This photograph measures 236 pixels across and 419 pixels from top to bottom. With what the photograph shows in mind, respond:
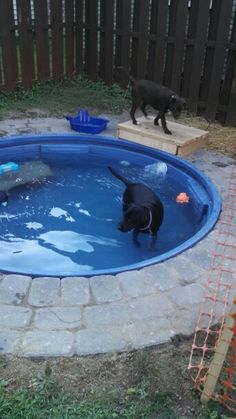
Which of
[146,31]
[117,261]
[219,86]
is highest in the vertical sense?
[146,31]

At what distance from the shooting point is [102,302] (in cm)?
317

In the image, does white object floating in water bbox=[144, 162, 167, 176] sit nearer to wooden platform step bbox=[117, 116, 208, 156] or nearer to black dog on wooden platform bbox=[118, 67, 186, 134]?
wooden platform step bbox=[117, 116, 208, 156]

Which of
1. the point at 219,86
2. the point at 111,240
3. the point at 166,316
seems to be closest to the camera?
the point at 166,316

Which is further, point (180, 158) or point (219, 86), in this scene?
point (219, 86)

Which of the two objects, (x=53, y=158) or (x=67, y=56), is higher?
(x=67, y=56)

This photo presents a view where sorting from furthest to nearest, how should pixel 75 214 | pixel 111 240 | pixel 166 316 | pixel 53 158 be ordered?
pixel 53 158 < pixel 75 214 < pixel 111 240 < pixel 166 316

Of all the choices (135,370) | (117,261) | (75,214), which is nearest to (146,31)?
(75,214)

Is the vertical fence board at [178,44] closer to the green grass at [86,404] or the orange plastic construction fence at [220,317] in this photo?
the orange plastic construction fence at [220,317]

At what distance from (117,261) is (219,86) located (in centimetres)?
403

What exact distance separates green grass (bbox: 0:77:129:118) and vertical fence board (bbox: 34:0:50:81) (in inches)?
8.7

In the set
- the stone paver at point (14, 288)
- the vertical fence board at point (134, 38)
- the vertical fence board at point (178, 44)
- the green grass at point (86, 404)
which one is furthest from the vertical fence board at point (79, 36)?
the green grass at point (86, 404)

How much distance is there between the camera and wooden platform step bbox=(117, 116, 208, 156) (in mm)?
5877

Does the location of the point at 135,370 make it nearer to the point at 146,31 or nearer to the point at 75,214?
the point at 75,214

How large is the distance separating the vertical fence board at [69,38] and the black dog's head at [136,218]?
17.9 feet
